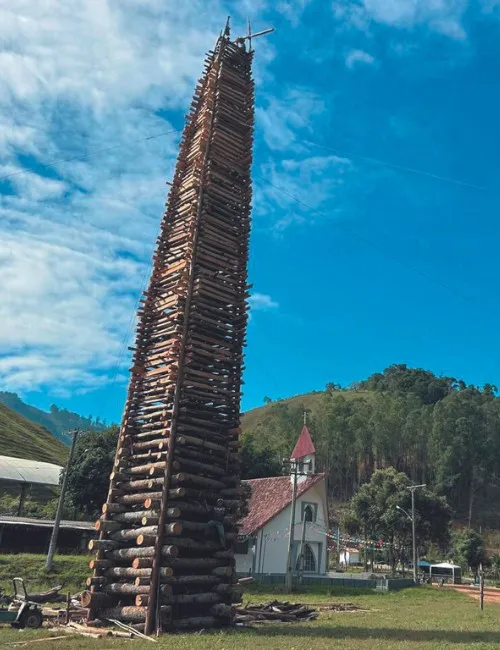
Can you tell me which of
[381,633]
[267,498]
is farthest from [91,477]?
[381,633]

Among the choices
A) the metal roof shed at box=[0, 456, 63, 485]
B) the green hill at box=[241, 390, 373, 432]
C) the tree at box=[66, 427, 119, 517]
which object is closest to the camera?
the tree at box=[66, 427, 119, 517]

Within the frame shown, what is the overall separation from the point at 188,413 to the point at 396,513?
3785cm

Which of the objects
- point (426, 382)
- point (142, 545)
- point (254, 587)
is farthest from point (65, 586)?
point (426, 382)

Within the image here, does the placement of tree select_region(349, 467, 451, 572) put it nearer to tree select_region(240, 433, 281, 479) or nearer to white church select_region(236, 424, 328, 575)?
tree select_region(240, 433, 281, 479)

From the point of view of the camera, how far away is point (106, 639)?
1155 centimetres

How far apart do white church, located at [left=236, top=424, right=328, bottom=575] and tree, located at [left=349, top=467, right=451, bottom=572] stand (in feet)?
28.5

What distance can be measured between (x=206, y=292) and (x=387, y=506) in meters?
38.8

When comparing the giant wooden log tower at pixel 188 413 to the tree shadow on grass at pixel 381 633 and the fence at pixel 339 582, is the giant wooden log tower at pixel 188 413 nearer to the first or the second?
the tree shadow on grass at pixel 381 633

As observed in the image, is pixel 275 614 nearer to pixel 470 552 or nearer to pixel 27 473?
pixel 27 473

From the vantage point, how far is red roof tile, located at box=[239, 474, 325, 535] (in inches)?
1502

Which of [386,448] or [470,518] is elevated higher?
[386,448]

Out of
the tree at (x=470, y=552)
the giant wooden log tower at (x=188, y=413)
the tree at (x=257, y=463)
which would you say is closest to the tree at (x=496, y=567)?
the tree at (x=470, y=552)

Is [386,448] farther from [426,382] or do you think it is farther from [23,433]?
[23,433]

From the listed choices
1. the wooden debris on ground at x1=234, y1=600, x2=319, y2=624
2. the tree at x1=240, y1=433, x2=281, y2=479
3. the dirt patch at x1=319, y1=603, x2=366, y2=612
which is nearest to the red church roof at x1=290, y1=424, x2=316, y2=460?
the tree at x1=240, y1=433, x2=281, y2=479
